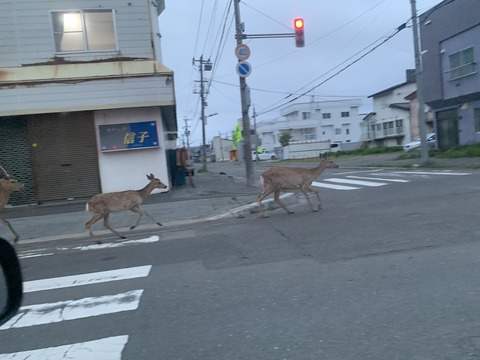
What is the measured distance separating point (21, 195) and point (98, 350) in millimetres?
13631

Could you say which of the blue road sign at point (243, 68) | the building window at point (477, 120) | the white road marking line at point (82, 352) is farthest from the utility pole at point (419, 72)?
the white road marking line at point (82, 352)

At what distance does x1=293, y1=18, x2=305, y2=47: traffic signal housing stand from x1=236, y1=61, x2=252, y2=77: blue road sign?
1874 mm

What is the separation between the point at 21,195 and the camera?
52.5ft

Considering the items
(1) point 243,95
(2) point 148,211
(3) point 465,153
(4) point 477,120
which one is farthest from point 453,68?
(2) point 148,211

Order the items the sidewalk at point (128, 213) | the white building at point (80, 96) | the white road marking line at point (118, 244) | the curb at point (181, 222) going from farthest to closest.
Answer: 1. the white building at point (80, 96)
2. the sidewalk at point (128, 213)
3. the curb at point (181, 222)
4. the white road marking line at point (118, 244)

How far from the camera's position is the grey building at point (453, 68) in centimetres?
2608

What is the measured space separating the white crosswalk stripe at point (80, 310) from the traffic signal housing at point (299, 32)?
1161 centimetres

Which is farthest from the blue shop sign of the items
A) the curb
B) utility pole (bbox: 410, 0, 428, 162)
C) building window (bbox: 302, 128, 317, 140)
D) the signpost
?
building window (bbox: 302, 128, 317, 140)

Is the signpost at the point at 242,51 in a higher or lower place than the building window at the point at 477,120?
higher

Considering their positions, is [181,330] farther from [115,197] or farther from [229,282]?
[115,197]

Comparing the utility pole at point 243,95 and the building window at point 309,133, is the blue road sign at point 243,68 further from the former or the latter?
the building window at point 309,133

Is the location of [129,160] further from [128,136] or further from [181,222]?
[181,222]

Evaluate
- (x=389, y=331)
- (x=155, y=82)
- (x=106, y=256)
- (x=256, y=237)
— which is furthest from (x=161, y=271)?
(x=155, y=82)

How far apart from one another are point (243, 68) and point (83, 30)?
18.9ft
